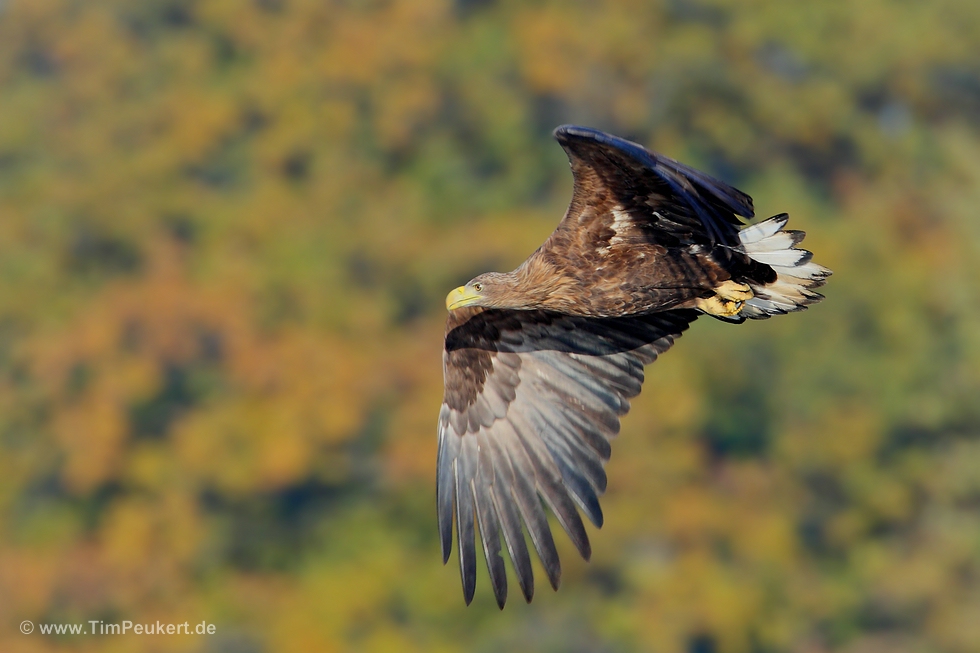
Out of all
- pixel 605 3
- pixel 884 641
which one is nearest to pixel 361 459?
pixel 884 641

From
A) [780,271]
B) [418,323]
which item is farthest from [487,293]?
[418,323]

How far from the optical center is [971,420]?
54.8 metres

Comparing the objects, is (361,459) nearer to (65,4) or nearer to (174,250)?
(174,250)

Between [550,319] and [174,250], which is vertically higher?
[174,250]

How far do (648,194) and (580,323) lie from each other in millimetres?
1907

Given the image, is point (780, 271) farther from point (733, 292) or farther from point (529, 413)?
point (529, 413)

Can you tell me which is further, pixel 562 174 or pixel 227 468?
pixel 562 174

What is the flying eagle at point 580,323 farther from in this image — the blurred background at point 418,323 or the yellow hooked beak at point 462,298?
the blurred background at point 418,323

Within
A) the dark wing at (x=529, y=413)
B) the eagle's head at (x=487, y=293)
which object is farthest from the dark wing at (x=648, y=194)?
the dark wing at (x=529, y=413)

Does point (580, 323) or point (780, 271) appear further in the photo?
point (580, 323)

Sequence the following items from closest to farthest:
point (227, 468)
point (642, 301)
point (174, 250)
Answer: point (642, 301)
point (227, 468)
point (174, 250)

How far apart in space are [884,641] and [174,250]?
107 ft

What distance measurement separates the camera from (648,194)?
1022 centimetres

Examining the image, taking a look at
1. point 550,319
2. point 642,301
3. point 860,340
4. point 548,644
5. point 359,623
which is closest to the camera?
point 642,301
